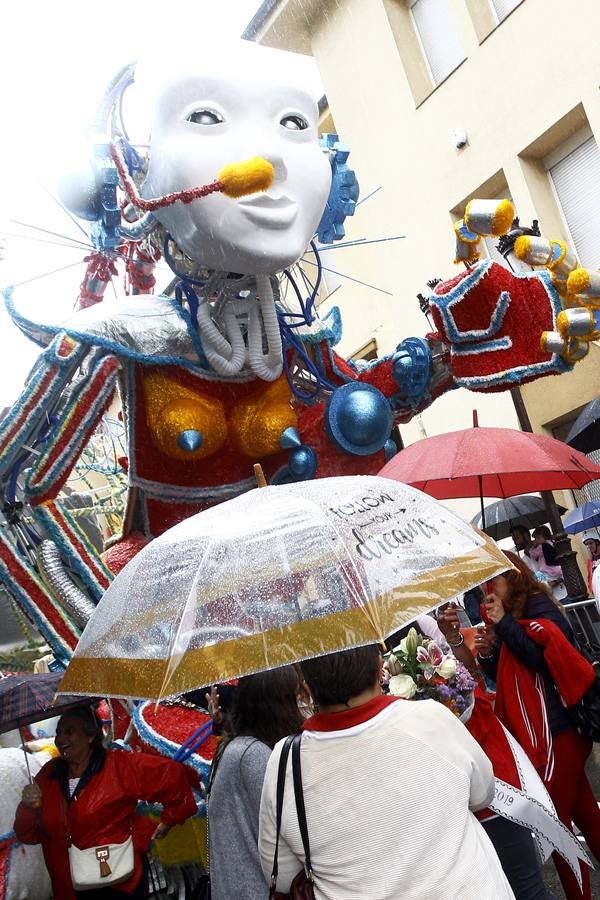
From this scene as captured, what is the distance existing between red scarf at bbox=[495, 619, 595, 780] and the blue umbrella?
148 inches

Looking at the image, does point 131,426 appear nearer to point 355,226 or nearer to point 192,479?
point 192,479

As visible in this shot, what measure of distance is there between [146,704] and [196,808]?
0.74 metres

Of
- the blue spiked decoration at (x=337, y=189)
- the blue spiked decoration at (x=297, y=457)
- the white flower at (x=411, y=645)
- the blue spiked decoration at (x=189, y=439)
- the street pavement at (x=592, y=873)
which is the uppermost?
the blue spiked decoration at (x=337, y=189)

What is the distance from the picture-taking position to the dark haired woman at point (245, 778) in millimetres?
2154

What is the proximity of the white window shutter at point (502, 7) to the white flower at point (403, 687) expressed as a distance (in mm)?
7478

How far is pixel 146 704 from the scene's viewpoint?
3.95 meters

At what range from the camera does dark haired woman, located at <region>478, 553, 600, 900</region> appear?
312cm

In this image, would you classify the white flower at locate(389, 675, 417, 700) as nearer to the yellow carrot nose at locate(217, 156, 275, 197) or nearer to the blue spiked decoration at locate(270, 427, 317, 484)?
the blue spiked decoration at locate(270, 427, 317, 484)

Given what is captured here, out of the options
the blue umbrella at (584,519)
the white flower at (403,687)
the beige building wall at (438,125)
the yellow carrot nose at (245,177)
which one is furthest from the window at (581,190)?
the white flower at (403,687)

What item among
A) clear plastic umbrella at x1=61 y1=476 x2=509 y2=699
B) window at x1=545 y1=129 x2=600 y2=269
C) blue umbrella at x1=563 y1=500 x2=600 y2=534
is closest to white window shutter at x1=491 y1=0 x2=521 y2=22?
window at x1=545 y1=129 x2=600 y2=269

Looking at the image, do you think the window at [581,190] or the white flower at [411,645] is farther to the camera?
the window at [581,190]

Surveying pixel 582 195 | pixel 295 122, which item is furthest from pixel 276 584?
pixel 582 195

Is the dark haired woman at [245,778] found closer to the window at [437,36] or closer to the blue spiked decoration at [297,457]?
the blue spiked decoration at [297,457]

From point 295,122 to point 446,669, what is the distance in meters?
2.28
